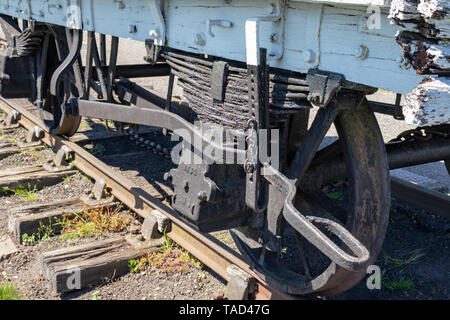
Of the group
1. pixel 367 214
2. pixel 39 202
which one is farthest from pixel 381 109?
pixel 39 202

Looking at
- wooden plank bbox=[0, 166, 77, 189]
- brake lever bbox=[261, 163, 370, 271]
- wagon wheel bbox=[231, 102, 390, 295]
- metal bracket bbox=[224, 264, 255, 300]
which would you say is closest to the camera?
brake lever bbox=[261, 163, 370, 271]

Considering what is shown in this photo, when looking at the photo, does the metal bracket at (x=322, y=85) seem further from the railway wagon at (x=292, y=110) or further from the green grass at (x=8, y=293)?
the green grass at (x=8, y=293)

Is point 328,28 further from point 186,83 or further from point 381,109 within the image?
point 381,109

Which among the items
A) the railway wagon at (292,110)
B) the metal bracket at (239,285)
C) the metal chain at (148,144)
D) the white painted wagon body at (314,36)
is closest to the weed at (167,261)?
the metal bracket at (239,285)

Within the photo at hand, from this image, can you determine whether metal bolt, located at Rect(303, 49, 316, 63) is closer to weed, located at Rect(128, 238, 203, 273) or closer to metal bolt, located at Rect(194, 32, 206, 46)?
metal bolt, located at Rect(194, 32, 206, 46)

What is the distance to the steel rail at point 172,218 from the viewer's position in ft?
9.85

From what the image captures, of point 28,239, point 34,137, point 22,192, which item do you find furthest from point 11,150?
point 28,239

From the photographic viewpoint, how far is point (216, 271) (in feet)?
10.3

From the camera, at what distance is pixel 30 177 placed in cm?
453

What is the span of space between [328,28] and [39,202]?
3.16 metres

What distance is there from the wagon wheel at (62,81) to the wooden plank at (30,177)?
556 millimetres

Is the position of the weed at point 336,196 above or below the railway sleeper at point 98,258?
below

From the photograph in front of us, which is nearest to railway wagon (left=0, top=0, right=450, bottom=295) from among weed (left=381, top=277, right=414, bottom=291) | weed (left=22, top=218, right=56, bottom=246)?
weed (left=381, top=277, right=414, bottom=291)

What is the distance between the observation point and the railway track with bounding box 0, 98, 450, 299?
122 inches
